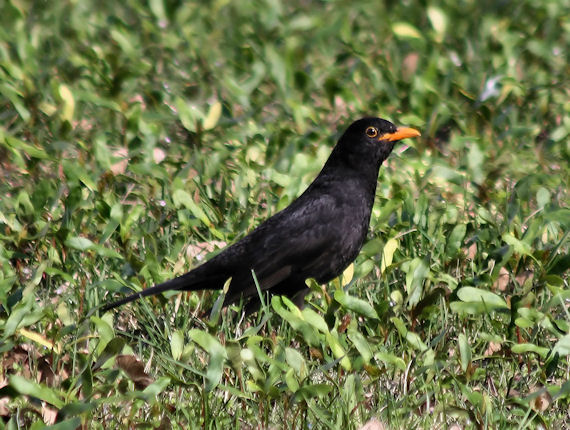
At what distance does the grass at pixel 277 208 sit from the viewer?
365 cm

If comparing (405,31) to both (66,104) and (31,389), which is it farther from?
(31,389)

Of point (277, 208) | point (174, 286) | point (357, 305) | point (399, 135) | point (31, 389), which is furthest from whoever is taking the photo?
point (277, 208)

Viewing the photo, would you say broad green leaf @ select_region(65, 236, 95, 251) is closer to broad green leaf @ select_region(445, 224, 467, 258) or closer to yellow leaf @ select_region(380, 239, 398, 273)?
yellow leaf @ select_region(380, 239, 398, 273)

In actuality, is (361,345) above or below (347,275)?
above

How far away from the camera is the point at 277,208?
5535mm

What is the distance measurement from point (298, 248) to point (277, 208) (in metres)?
0.69

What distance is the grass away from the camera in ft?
12.0

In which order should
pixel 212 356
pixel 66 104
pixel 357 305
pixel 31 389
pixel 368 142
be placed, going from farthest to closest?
pixel 66 104 → pixel 368 142 → pixel 357 305 → pixel 212 356 → pixel 31 389

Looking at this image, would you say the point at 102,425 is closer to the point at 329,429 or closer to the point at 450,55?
the point at 329,429

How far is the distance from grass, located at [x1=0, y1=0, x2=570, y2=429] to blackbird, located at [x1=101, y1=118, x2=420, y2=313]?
122 mm

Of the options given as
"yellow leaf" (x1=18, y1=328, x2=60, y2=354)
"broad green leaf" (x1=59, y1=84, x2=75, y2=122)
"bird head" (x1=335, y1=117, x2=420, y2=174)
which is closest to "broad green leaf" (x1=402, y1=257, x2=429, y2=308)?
"bird head" (x1=335, y1=117, x2=420, y2=174)

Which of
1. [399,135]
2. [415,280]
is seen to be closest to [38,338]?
[415,280]

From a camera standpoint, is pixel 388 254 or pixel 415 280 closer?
pixel 415 280

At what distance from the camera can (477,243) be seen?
5.05 meters
